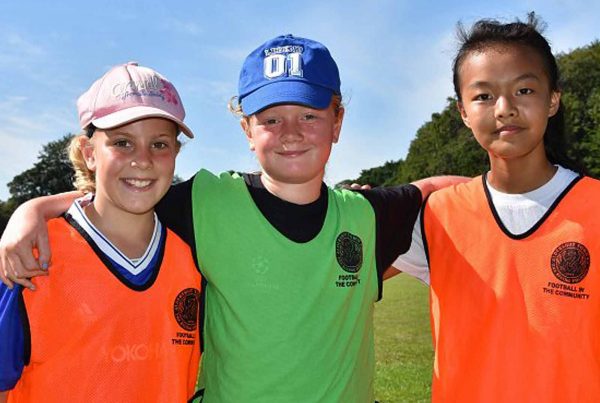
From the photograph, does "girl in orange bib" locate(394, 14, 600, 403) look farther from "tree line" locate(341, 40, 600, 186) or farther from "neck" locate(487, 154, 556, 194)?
"tree line" locate(341, 40, 600, 186)

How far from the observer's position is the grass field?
292 inches

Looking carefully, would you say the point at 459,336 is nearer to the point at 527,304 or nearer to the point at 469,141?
the point at 527,304

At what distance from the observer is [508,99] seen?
121 inches

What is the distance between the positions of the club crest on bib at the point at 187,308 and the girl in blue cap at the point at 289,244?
87 millimetres

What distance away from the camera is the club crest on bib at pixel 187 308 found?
283 centimetres

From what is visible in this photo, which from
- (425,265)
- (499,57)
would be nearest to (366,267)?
(425,265)

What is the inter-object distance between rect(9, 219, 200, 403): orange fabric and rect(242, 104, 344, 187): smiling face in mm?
758

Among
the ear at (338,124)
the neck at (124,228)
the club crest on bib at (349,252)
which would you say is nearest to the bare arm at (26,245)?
the neck at (124,228)

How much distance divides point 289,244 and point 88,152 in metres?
1.09

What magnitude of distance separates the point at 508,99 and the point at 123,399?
2294 millimetres

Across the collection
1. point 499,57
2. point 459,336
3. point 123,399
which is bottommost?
point 123,399

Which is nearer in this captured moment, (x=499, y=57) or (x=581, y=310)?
(x=581, y=310)

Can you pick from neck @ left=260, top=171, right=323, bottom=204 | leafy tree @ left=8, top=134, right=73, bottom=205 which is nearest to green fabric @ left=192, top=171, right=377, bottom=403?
neck @ left=260, top=171, right=323, bottom=204

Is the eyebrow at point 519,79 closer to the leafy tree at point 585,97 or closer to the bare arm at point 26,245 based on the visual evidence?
the bare arm at point 26,245
